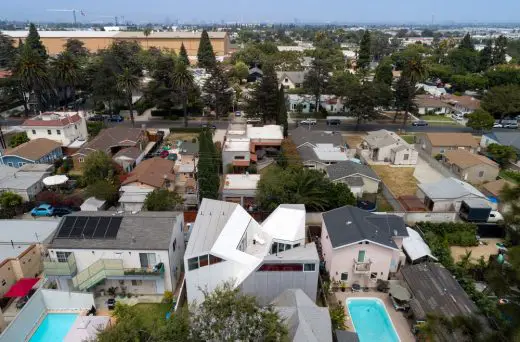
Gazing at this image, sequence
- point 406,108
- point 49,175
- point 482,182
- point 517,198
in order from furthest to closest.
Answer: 1. point 406,108
2. point 482,182
3. point 49,175
4. point 517,198

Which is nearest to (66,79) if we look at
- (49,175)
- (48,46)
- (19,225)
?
(49,175)

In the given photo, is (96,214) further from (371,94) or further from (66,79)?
(371,94)

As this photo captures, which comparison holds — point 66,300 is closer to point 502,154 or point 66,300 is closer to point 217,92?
point 217,92

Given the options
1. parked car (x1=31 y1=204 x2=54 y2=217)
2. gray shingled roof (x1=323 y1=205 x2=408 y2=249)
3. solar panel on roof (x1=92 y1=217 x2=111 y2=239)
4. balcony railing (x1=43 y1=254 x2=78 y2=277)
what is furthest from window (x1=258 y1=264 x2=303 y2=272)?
parked car (x1=31 y1=204 x2=54 y2=217)

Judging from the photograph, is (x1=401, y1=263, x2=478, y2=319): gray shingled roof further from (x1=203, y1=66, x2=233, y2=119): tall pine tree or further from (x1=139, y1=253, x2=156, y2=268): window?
(x1=203, y1=66, x2=233, y2=119): tall pine tree

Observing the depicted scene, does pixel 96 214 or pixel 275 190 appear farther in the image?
pixel 275 190

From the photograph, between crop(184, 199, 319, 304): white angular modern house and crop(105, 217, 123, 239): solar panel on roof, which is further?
crop(105, 217, 123, 239): solar panel on roof

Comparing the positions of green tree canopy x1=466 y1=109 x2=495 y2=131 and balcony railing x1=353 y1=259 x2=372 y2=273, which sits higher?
green tree canopy x1=466 y1=109 x2=495 y2=131
